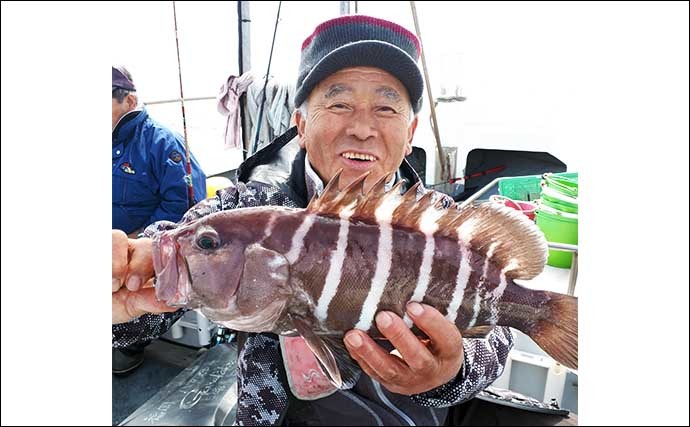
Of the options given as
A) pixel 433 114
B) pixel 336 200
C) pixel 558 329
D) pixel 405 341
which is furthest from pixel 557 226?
pixel 433 114

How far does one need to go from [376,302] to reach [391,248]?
95mm

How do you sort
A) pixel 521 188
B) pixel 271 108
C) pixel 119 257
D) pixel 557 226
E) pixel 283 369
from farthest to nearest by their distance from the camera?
pixel 521 188 → pixel 271 108 → pixel 557 226 → pixel 283 369 → pixel 119 257

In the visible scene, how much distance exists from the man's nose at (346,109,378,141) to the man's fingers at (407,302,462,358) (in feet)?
1.72

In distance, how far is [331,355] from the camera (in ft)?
2.39

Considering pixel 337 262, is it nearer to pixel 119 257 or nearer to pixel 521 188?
pixel 119 257

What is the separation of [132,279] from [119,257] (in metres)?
0.04

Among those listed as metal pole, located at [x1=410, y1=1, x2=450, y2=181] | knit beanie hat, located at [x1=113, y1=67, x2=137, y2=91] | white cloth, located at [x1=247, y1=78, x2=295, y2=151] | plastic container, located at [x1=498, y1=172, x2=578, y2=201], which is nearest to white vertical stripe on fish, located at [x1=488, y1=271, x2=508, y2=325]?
knit beanie hat, located at [x1=113, y1=67, x2=137, y2=91]

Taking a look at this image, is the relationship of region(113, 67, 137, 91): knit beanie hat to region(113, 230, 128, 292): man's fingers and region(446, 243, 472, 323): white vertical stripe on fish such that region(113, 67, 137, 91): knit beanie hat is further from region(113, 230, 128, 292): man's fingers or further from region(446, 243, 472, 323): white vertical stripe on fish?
region(446, 243, 472, 323): white vertical stripe on fish

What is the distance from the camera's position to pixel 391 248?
70 centimetres
